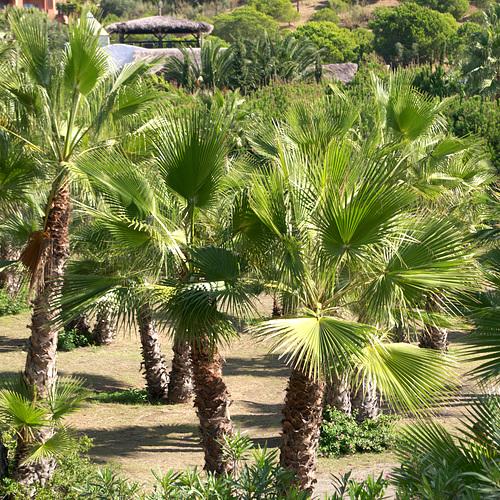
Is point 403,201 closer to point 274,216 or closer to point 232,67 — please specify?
point 274,216

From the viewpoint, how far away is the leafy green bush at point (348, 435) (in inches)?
352

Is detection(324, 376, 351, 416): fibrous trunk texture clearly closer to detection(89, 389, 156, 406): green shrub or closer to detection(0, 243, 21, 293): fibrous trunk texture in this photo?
detection(89, 389, 156, 406): green shrub

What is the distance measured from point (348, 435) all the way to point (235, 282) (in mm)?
5052

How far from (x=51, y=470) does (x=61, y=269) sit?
2.49m

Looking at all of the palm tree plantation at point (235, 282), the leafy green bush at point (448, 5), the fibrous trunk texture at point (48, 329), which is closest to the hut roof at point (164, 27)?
the palm tree plantation at point (235, 282)

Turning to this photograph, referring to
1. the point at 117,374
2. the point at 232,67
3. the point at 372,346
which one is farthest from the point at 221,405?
the point at 232,67

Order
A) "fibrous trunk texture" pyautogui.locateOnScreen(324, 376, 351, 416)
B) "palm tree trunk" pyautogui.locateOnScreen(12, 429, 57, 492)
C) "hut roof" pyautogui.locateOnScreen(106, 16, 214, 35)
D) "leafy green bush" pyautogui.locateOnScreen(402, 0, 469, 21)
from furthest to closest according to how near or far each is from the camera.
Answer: "leafy green bush" pyautogui.locateOnScreen(402, 0, 469, 21) → "hut roof" pyautogui.locateOnScreen(106, 16, 214, 35) → "fibrous trunk texture" pyautogui.locateOnScreen(324, 376, 351, 416) → "palm tree trunk" pyautogui.locateOnScreen(12, 429, 57, 492)

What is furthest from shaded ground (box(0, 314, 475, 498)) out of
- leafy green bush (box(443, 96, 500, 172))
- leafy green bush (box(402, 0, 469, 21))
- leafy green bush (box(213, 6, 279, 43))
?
leafy green bush (box(402, 0, 469, 21))

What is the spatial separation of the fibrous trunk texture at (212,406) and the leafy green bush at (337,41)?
56586 mm

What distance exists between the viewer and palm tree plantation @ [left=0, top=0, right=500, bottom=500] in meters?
4.39

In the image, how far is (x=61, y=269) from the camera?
7434mm

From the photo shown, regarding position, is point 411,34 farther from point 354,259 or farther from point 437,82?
point 354,259

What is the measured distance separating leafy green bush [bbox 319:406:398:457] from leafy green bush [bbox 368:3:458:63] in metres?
54.1

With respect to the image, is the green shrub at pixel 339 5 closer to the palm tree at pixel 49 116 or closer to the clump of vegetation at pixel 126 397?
the clump of vegetation at pixel 126 397
